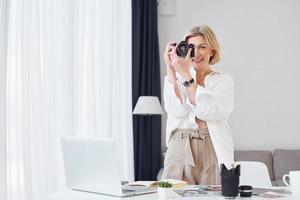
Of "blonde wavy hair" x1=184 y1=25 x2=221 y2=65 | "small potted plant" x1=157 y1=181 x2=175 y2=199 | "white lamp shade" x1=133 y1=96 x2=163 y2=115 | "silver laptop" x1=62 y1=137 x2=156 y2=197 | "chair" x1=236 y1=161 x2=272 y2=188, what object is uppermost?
"blonde wavy hair" x1=184 y1=25 x2=221 y2=65

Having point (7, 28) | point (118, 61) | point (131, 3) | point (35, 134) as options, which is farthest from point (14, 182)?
point (131, 3)

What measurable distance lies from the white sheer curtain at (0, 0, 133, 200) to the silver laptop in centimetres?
60

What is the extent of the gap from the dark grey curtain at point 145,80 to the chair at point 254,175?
7.32 feet

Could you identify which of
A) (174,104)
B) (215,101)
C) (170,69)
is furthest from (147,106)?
(215,101)

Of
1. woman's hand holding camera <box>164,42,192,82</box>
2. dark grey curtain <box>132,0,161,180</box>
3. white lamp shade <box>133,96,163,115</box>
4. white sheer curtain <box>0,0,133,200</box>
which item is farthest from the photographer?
dark grey curtain <box>132,0,161,180</box>

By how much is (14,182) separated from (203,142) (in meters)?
1.00

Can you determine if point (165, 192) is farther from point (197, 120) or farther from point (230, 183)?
point (197, 120)

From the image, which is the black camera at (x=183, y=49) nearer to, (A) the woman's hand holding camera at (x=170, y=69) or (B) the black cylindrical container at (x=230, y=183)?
(A) the woman's hand holding camera at (x=170, y=69)

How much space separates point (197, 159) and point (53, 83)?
1.06 meters

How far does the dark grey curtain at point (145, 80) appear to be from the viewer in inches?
174

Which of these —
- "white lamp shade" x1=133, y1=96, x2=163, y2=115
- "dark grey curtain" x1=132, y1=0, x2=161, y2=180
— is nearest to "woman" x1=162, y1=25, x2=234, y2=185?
"white lamp shade" x1=133, y1=96, x2=163, y2=115

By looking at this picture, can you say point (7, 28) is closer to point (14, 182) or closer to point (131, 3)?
point (14, 182)

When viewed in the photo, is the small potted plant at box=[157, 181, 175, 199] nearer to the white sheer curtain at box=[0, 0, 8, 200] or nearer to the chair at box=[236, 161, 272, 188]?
the chair at box=[236, 161, 272, 188]

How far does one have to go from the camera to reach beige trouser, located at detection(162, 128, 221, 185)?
82.3 inches
